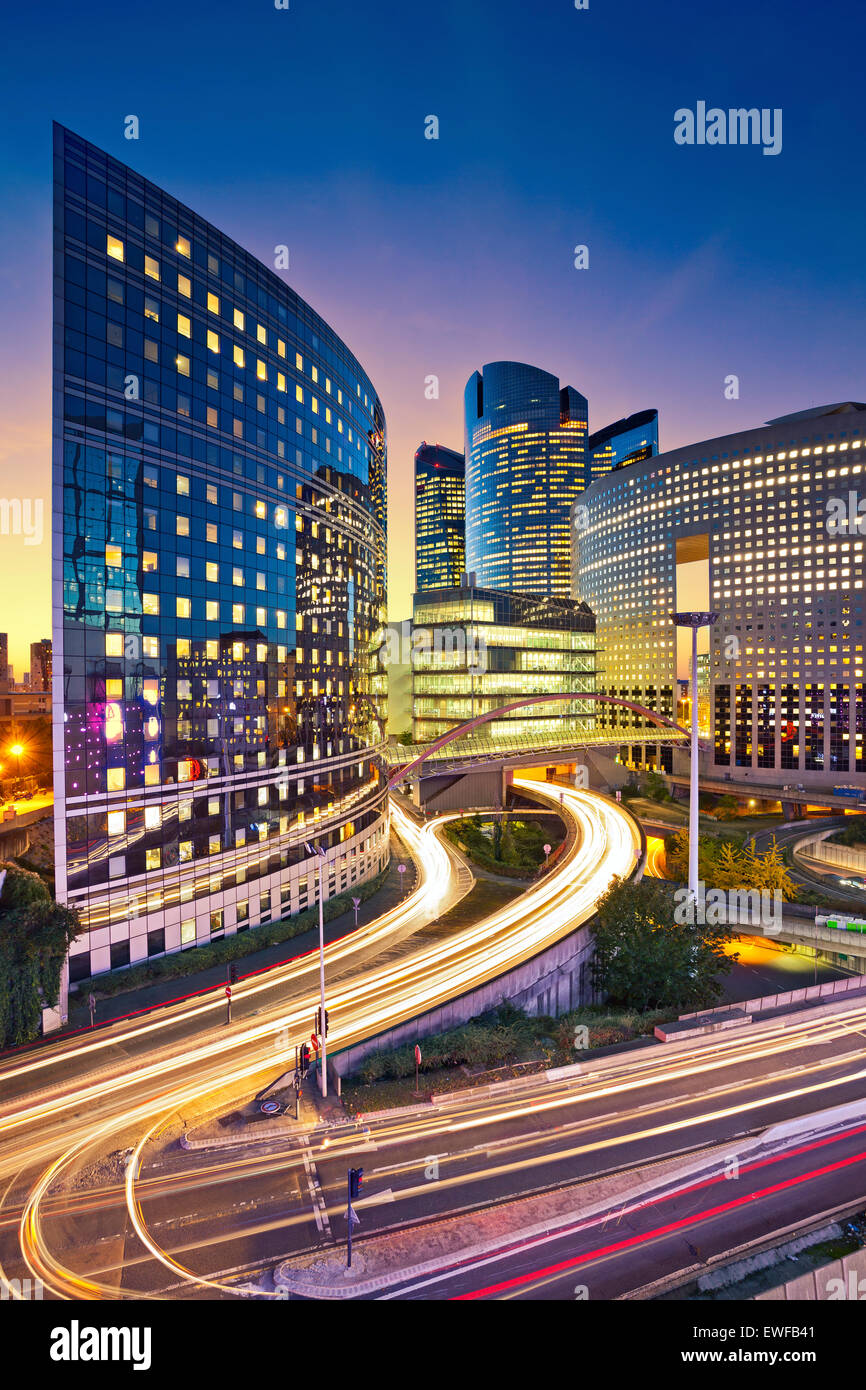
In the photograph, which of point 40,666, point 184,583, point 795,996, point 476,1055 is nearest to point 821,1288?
point 476,1055

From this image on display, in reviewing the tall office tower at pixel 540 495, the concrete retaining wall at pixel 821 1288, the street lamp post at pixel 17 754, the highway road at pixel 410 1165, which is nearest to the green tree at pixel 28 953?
the highway road at pixel 410 1165

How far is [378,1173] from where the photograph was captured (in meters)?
15.8

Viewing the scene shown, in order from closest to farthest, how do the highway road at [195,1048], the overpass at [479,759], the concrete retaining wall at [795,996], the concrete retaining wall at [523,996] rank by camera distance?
1. the highway road at [195,1048]
2. the concrete retaining wall at [523,996]
3. the concrete retaining wall at [795,996]
4. the overpass at [479,759]

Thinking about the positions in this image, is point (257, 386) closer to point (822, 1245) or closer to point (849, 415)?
point (822, 1245)

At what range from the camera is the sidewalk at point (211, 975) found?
84.0 ft

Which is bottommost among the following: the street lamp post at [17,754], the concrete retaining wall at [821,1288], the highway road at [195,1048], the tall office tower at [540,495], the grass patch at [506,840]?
the grass patch at [506,840]

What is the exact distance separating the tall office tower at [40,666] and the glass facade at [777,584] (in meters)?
122

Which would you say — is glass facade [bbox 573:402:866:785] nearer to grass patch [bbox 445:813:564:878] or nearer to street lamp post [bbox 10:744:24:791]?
grass patch [bbox 445:813:564:878]

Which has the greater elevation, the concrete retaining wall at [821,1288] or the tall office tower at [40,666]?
the tall office tower at [40,666]

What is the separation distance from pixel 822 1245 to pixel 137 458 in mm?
37220

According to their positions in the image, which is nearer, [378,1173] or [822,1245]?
[822,1245]

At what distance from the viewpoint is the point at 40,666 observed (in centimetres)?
12712

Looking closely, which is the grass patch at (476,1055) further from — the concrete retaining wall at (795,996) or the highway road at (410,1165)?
the concrete retaining wall at (795,996)
